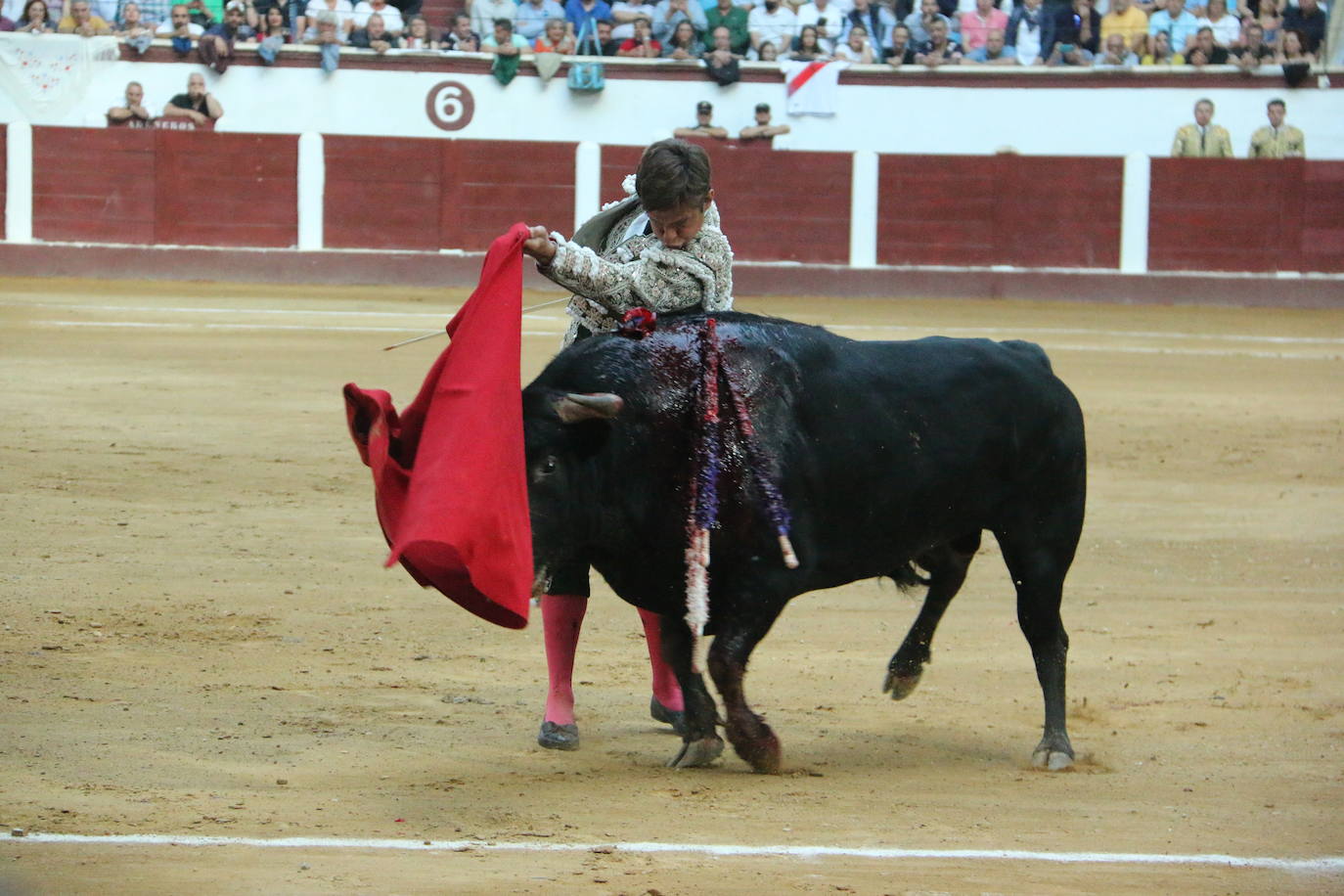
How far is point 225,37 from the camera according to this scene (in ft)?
49.7

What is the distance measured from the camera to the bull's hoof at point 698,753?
363 centimetres

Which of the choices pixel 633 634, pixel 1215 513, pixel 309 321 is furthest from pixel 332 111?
pixel 633 634

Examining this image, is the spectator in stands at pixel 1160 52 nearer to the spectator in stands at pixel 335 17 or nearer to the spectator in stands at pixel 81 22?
the spectator in stands at pixel 335 17

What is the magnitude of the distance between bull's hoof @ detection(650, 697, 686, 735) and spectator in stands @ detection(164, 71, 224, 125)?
1199 centimetres

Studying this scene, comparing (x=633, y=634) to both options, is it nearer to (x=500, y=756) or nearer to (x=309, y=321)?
(x=500, y=756)

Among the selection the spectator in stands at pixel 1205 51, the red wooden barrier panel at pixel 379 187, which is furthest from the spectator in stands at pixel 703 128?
the spectator in stands at pixel 1205 51

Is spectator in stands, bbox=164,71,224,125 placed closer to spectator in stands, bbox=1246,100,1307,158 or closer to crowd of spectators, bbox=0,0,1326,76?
crowd of spectators, bbox=0,0,1326,76

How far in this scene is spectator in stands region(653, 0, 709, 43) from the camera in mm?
15539

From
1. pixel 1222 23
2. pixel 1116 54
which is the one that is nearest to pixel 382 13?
pixel 1116 54

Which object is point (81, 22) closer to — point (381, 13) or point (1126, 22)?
point (381, 13)

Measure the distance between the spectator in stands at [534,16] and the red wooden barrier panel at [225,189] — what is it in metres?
2.21

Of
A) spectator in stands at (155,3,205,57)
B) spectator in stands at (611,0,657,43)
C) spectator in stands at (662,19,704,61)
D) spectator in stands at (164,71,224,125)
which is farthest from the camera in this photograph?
spectator in stands at (611,0,657,43)

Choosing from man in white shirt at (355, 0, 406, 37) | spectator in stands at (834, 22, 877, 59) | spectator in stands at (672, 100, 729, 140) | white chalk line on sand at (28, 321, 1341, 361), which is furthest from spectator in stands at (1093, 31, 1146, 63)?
man in white shirt at (355, 0, 406, 37)

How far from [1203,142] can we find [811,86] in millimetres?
3267
